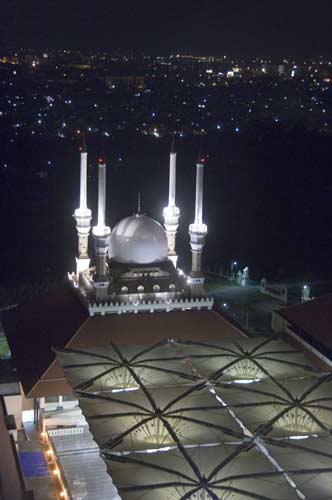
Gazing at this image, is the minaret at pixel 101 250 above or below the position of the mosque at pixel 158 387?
above

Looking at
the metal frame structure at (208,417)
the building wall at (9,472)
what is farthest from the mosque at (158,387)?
the building wall at (9,472)

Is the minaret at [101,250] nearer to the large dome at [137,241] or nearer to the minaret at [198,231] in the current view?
the large dome at [137,241]

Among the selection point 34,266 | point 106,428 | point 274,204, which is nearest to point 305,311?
point 106,428

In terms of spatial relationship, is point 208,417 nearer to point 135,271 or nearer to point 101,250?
point 101,250

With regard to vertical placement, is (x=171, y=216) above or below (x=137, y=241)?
above

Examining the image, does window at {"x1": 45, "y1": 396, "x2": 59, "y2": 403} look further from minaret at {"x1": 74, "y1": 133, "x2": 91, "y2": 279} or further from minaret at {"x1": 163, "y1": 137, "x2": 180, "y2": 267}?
minaret at {"x1": 163, "y1": 137, "x2": 180, "y2": 267}

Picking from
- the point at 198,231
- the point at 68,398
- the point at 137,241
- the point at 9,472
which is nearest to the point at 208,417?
the point at 9,472
